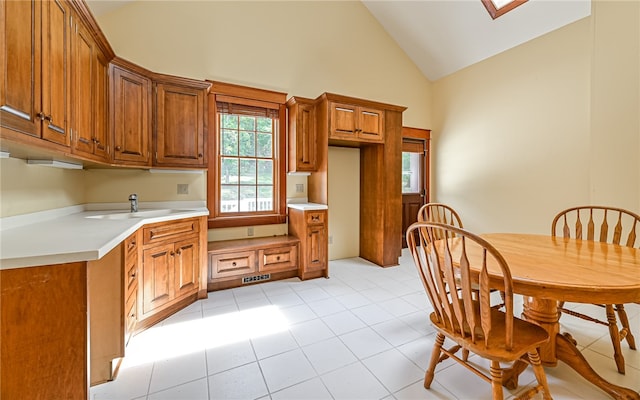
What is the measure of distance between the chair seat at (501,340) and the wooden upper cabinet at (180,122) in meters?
2.70

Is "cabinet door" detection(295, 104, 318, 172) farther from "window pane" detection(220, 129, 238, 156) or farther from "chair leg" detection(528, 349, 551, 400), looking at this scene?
"chair leg" detection(528, 349, 551, 400)

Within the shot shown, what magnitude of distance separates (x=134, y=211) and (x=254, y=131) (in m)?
1.67

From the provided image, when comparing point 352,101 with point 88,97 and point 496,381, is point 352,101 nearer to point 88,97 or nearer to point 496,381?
point 88,97

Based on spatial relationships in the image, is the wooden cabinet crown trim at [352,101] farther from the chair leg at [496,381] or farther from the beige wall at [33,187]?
the chair leg at [496,381]

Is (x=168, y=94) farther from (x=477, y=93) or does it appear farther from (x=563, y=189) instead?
(x=563, y=189)

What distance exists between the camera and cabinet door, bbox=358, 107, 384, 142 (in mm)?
3592

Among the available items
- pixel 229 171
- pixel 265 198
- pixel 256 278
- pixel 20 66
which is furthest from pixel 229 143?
pixel 20 66

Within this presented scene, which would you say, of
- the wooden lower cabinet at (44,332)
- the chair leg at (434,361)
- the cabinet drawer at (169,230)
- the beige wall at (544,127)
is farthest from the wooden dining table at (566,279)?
the cabinet drawer at (169,230)

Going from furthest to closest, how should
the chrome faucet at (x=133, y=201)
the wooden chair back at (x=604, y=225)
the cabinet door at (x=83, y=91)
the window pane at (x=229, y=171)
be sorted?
the window pane at (x=229, y=171), the chrome faucet at (x=133, y=201), the wooden chair back at (x=604, y=225), the cabinet door at (x=83, y=91)

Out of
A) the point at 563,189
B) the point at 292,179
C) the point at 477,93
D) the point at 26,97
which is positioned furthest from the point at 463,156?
the point at 26,97

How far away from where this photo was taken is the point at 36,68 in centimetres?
130

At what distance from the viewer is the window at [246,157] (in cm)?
325

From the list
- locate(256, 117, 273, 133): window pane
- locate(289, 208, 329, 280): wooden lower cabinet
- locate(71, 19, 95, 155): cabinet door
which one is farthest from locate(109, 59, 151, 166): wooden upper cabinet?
locate(289, 208, 329, 280): wooden lower cabinet

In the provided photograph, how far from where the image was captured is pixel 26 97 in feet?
4.07
